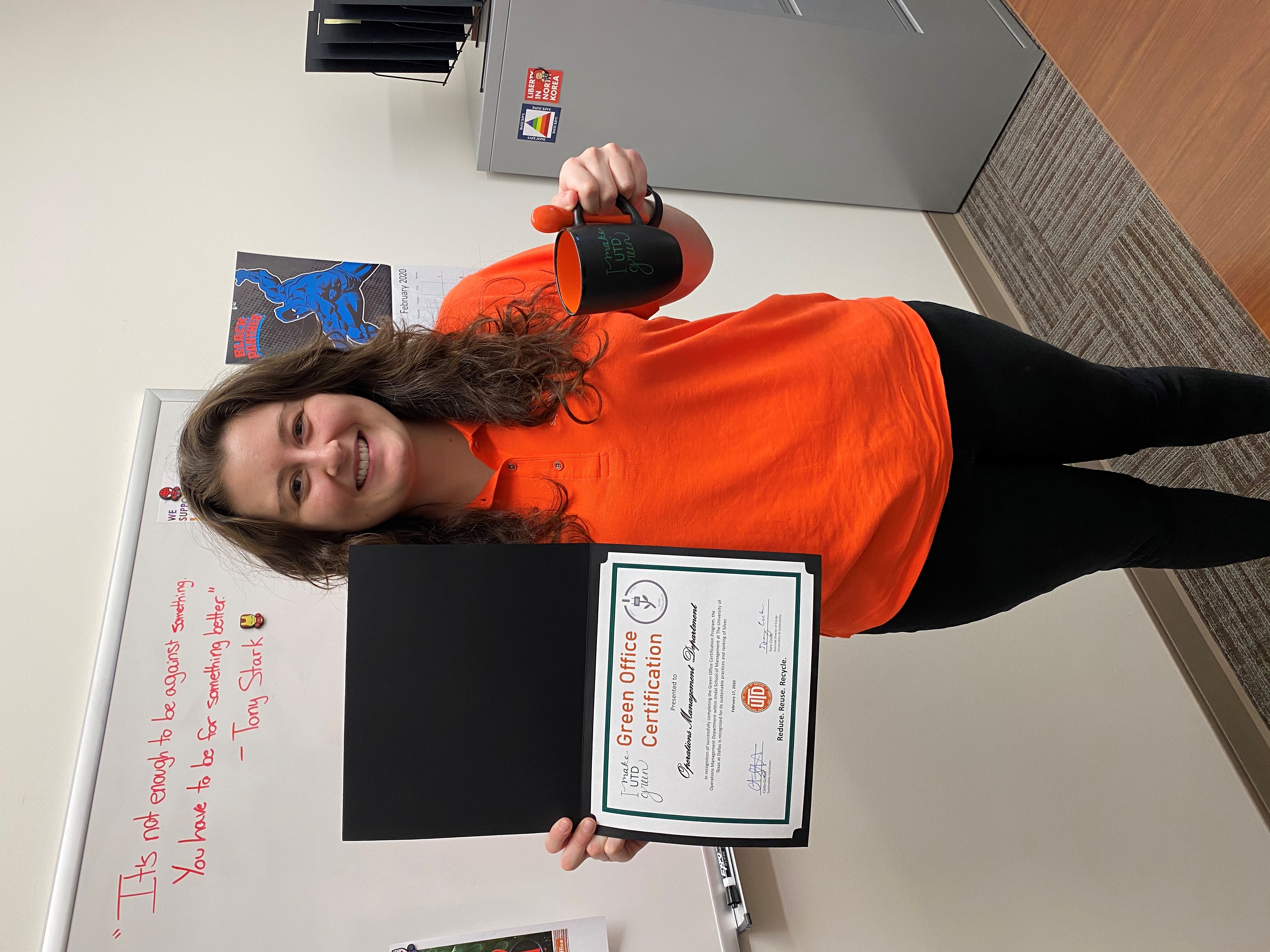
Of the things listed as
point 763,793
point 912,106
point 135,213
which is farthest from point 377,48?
point 763,793

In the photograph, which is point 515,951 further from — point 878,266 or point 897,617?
Result: point 878,266

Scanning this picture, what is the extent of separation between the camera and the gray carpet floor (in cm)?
160

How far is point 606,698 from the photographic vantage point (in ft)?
2.76

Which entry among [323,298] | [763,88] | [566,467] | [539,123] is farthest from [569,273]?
[763,88]

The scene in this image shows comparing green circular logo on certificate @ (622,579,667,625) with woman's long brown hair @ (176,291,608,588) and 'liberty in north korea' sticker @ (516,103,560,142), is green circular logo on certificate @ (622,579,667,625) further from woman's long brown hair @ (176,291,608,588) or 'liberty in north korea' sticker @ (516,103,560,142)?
'liberty in north korea' sticker @ (516,103,560,142)

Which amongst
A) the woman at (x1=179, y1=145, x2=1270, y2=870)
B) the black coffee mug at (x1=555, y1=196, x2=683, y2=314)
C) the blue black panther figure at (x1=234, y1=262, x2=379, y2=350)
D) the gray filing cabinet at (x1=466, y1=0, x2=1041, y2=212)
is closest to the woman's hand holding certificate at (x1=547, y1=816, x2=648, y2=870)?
the woman at (x1=179, y1=145, x2=1270, y2=870)


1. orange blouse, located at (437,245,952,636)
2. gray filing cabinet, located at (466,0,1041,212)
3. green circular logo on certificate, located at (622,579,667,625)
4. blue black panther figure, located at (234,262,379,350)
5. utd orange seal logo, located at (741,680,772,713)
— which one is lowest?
utd orange seal logo, located at (741,680,772,713)

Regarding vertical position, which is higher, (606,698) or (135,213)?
(135,213)

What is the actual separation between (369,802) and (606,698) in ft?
0.86

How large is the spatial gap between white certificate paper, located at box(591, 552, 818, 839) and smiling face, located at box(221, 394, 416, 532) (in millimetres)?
316
